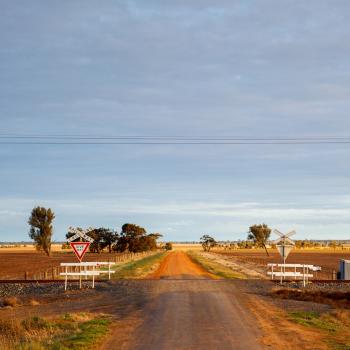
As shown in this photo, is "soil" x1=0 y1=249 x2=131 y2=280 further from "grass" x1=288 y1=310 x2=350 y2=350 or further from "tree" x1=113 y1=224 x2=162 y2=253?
"grass" x1=288 y1=310 x2=350 y2=350

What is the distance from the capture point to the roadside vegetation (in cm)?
1555

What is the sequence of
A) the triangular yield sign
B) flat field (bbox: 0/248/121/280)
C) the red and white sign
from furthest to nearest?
flat field (bbox: 0/248/121/280) < the triangular yield sign < the red and white sign

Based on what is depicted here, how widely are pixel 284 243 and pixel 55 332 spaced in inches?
735

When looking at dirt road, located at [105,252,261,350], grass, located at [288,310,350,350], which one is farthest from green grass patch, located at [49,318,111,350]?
grass, located at [288,310,350,350]

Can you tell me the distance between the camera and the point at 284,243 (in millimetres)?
34156

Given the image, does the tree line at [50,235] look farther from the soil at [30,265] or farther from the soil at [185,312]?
the soil at [185,312]

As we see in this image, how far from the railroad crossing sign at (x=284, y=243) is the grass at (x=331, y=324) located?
9.44 meters

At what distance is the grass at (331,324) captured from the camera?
56.7 ft

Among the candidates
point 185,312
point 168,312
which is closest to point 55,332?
point 168,312

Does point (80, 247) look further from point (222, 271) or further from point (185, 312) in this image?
point (222, 271)

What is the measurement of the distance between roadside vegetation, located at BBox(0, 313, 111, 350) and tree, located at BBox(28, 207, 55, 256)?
344 ft

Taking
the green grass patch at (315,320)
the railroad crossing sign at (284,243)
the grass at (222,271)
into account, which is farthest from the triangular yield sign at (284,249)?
the grass at (222,271)

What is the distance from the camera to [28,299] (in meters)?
27.9

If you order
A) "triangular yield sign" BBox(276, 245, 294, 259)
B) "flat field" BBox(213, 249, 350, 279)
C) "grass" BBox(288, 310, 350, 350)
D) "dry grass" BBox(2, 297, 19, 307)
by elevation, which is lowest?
"flat field" BBox(213, 249, 350, 279)
